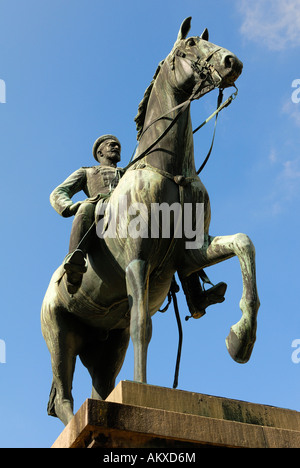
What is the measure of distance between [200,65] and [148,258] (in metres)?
2.40

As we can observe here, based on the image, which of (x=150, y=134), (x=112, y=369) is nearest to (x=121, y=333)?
(x=112, y=369)

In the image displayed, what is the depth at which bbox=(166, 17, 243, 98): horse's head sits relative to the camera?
827cm

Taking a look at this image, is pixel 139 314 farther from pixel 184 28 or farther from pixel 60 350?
pixel 184 28

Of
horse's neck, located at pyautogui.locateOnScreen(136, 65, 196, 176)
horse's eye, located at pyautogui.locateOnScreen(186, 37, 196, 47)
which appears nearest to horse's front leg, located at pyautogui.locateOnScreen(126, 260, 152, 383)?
horse's neck, located at pyautogui.locateOnScreen(136, 65, 196, 176)

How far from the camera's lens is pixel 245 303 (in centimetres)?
718

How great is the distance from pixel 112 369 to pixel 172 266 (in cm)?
200

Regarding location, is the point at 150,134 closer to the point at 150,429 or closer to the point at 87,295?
the point at 87,295

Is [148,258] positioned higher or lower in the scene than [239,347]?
higher

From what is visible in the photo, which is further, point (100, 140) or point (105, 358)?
point (100, 140)

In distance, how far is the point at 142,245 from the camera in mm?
7848

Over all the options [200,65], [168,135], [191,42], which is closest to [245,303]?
[168,135]

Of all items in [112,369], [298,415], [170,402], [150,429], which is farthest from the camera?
[112,369]

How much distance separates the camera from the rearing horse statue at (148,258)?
297 inches

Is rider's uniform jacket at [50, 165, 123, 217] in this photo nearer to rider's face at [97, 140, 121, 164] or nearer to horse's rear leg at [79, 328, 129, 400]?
rider's face at [97, 140, 121, 164]
